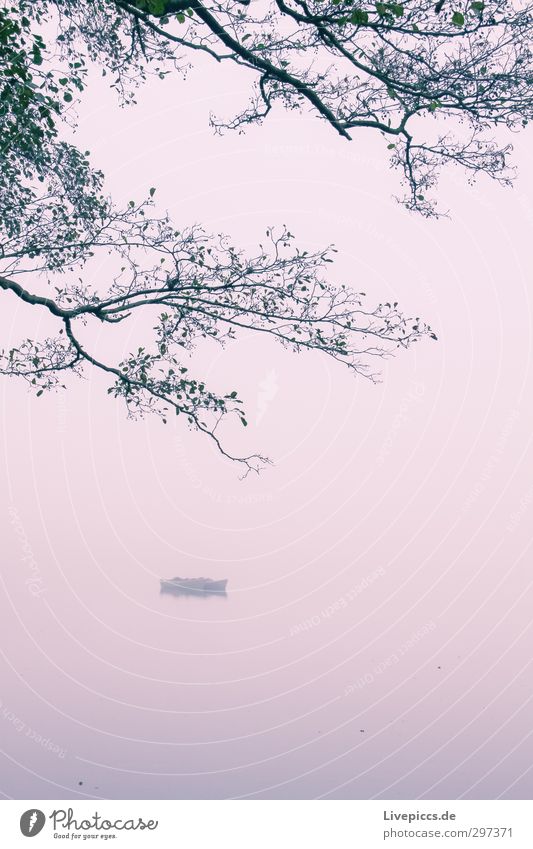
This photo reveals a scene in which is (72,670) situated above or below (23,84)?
below

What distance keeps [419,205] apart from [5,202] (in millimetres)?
4964

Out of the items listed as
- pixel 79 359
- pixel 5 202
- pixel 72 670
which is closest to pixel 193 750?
pixel 72 670

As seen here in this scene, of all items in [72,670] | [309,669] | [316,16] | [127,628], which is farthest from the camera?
[127,628]

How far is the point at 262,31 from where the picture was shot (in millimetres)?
9289

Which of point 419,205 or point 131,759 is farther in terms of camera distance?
point 131,759

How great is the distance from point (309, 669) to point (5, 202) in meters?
9.90

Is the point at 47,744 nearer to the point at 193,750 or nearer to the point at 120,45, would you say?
the point at 193,750

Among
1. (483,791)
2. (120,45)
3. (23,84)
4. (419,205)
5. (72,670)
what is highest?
(120,45)

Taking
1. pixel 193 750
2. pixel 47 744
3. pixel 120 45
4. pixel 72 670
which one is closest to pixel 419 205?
pixel 120 45

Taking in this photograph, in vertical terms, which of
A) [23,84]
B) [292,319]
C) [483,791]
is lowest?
[483,791]

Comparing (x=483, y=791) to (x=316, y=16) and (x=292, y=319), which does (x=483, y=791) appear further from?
(x=316, y=16)

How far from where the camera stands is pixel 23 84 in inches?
348

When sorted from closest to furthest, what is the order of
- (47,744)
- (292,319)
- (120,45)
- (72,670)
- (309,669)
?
(292,319), (120,45), (47,744), (72,670), (309,669)

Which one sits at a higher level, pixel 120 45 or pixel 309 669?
pixel 120 45
